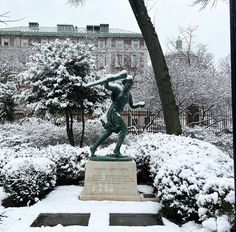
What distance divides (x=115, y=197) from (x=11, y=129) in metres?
9.32

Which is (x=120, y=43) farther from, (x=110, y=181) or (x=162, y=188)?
(x=162, y=188)

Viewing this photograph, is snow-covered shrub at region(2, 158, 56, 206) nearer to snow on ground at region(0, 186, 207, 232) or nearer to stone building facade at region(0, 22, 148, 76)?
snow on ground at region(0, 186, 207, 232)

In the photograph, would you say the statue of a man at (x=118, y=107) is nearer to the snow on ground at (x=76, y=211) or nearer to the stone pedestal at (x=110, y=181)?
the stone pedestal at (x=110, y=181)

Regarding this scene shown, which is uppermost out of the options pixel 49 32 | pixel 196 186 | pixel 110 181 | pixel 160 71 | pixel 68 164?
pixel 49 32

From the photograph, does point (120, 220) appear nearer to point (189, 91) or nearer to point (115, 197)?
point (115, 197)

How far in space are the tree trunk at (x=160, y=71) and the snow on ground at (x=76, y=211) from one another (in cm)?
455

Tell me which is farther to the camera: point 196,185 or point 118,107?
point 118,107

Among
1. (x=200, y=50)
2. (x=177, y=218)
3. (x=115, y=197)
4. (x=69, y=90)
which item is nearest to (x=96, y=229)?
(x=177, y=218)

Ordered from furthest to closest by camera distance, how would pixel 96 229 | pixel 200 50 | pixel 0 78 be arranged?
pixel 200 50 < pixel 0 78 < pixel 96 229

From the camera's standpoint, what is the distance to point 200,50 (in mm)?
31422

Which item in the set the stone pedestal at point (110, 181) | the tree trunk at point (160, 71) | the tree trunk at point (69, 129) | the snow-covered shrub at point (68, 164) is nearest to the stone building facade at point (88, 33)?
the tree trunk at point (69, 129)

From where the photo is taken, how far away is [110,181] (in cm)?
686

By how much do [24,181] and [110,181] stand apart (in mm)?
1695

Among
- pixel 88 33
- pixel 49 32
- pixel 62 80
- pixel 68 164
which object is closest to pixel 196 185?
pixel 68 164
